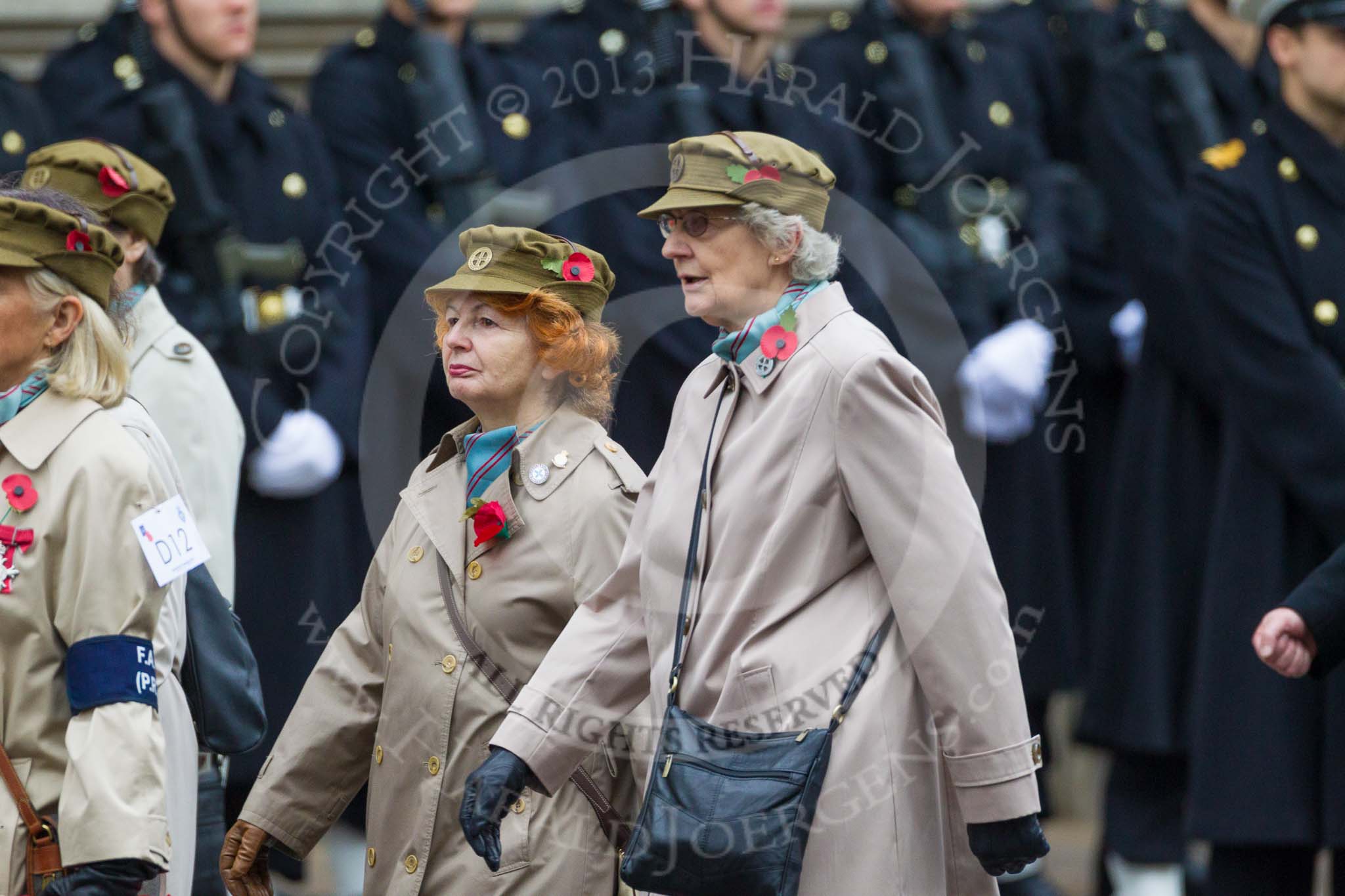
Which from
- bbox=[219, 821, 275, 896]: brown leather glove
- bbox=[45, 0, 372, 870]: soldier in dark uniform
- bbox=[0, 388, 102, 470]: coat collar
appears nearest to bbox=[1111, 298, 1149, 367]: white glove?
bbox=[45, 0, 372, 870]: soldier in dark uniform

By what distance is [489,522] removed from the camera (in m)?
3.65

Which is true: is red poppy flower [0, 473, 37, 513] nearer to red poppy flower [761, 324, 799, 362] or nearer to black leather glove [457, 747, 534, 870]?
black leather glove [457, 747, 534, 870]

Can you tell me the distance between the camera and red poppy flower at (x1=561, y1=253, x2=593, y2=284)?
12.6 ft

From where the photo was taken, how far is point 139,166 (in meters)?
4.59

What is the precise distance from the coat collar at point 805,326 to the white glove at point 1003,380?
2284 millimetres

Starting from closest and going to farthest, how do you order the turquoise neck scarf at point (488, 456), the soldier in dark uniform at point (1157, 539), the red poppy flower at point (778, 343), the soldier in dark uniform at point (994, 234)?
the red poppy flower at point (778, 343) → the turquoise neck scarf at point (488, 456) → the soldier in dark uniform at point (1157, 539) → the soldier in dark uniform at point (994, 234)

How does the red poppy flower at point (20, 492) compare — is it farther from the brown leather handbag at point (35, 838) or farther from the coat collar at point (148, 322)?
the coat collar at point (148, 322)

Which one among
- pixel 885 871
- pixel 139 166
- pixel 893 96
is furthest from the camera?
pixel 893 96

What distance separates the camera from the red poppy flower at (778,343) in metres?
3.37

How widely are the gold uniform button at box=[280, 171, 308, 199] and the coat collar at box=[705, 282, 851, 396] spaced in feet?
8.29

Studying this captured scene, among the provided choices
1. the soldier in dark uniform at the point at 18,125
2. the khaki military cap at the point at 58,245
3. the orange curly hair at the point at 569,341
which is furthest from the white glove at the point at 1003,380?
the khaki military cap at the point at 58,245

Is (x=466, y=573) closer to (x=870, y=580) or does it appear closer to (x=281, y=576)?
(x=870, y=580)

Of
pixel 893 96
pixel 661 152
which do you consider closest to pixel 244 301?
pixel 661 152

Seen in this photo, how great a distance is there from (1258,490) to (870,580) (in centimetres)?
176
